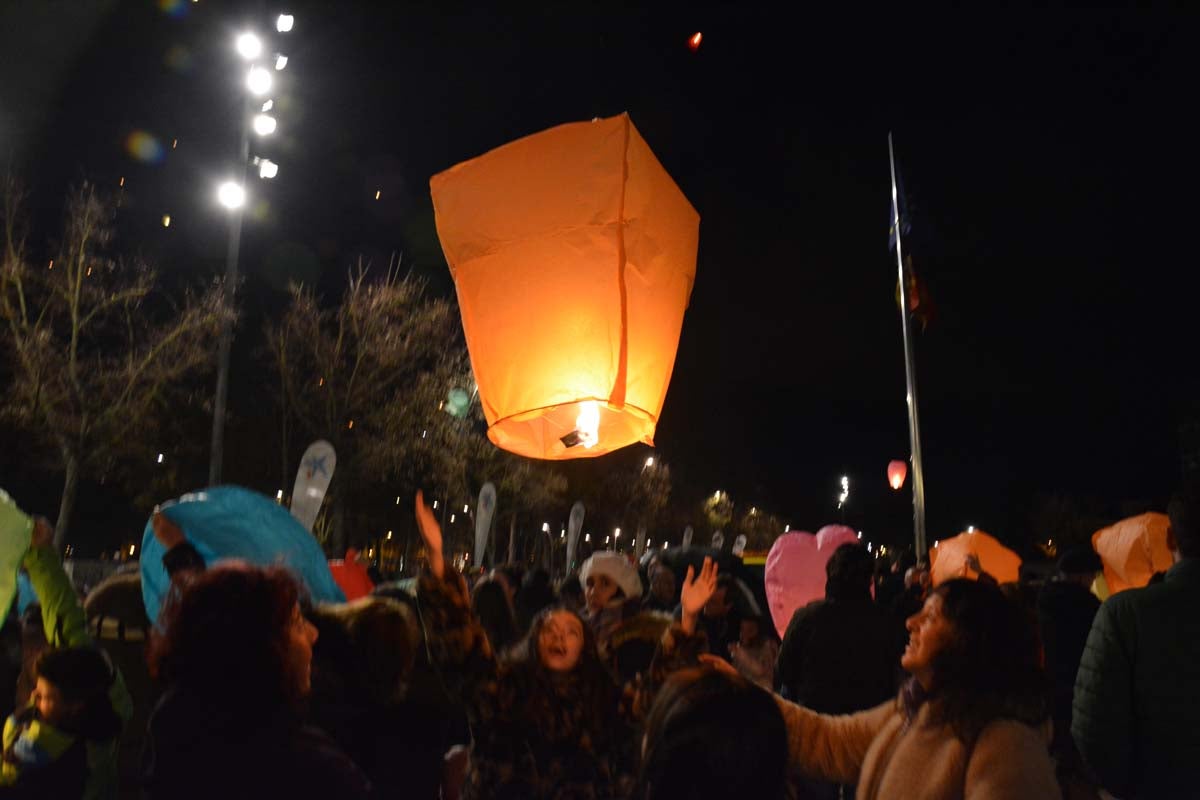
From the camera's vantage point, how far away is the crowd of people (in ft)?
6.27

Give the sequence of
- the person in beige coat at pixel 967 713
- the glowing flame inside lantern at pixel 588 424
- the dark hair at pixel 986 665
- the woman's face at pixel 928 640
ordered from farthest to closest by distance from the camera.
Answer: the glowing flame inside lantern at pixel 588 424 < the woman's face at pixel 928 640 < the dark hair at pixel 986 665 < the person in beige coat at pixel 967 713

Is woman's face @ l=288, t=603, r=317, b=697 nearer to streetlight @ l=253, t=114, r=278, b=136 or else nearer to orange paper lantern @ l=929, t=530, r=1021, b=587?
orange paper lantern @ l=929, t=530, r=1021, b=587

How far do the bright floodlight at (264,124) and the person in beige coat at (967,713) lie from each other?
13.2 metres

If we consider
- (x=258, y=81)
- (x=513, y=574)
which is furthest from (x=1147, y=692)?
(x=258, y=81)

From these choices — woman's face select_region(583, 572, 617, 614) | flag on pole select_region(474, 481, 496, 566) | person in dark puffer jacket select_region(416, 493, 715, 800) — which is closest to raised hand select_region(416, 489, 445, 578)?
person in dark puffer jacket select_region(416, 493, 715, 800)

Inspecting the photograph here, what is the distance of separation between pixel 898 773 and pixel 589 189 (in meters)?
2.10

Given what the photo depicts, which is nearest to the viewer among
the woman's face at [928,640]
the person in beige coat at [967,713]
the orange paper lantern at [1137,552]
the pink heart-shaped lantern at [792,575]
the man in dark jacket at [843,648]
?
the person in beige coat at [967,713]

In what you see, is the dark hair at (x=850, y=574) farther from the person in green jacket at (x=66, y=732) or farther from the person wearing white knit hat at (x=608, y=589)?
the person in green jacket at (x=66, y=732)

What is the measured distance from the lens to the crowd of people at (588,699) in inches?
75.2

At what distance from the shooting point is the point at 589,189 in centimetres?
319

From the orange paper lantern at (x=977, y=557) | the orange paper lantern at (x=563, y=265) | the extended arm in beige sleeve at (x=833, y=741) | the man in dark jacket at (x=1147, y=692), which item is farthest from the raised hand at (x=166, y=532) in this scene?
the orange paper lantern at (x=977, y=557)

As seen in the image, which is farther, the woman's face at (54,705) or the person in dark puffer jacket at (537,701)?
the woman's face at (54,705)

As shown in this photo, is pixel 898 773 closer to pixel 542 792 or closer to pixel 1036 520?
pixel 542 792

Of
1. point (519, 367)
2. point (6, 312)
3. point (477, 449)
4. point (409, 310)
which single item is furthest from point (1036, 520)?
point (519, 367)
